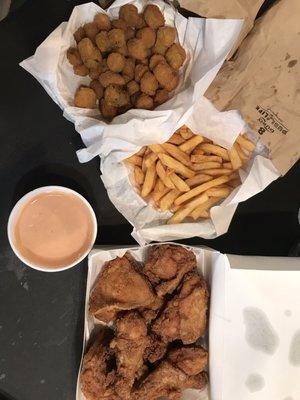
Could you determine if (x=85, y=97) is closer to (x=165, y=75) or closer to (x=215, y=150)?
(x=165, y=75)

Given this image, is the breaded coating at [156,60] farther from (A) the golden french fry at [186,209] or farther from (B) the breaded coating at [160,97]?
(A) the golden french fry at [186,209]

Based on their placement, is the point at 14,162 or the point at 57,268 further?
the point at 14,162

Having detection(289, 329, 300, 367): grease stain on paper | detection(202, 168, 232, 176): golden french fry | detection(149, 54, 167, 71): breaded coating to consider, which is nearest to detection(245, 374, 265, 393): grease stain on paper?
detection(289, 329, 300, 367): grease stain on paper

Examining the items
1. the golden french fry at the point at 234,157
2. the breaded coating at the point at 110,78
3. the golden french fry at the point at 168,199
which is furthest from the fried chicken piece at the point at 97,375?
the breaded coating at the point at 110,78

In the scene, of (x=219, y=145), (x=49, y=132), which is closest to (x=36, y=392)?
(x=49, y=132)

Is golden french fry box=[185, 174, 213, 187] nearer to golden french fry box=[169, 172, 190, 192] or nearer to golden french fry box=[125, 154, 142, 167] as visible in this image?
golden french fry box=[169, 172, 190, 192]

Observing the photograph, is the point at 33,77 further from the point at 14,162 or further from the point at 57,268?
the point at 57,268

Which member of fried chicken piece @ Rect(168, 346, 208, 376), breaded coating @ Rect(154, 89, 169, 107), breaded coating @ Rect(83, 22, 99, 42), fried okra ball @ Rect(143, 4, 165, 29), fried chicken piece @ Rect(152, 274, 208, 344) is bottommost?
fried chicken piece @ Rect(168, 346, 208, 376)

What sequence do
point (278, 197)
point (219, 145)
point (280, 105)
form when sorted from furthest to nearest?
1. point (278, 197)
2. point (219, 145)
3. point (280, 105)
